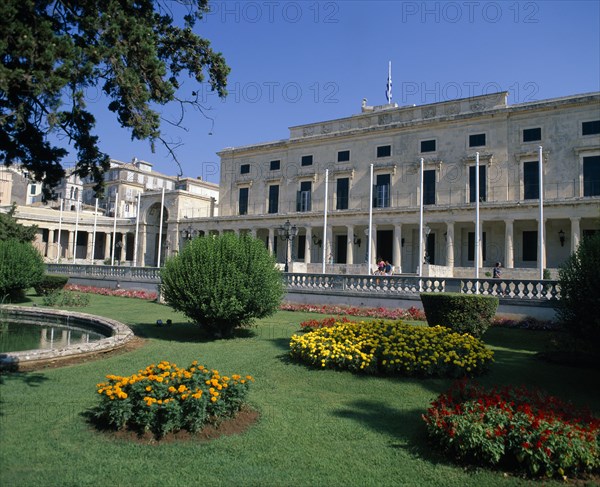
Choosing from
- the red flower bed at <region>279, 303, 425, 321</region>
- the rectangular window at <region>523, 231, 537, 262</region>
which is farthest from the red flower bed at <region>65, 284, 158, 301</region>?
the rectangular window at <region>523, 231, 537, 262</region>

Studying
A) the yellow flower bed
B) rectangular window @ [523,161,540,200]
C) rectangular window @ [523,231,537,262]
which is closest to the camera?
the yellow flower bed

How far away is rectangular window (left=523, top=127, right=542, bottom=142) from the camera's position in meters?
33.7

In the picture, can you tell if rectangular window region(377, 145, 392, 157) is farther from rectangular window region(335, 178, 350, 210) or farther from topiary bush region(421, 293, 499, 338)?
topiary bush region(421, 293, 499, 338)

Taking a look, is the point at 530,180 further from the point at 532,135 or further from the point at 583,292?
the point at 583,292

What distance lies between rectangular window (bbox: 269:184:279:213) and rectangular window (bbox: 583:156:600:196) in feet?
86.8

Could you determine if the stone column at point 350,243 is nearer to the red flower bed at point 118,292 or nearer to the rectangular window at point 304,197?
the rectangular window at point 304,197

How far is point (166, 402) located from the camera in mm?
5609

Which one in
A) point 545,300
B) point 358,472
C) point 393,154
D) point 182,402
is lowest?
point 358,472

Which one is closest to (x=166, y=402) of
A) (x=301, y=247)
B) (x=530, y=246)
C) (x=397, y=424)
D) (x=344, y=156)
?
(x=397, y=424)

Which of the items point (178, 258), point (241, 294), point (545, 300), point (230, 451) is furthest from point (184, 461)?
point (545, 300)

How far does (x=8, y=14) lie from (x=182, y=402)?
17.0 feet

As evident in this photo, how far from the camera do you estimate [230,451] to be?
5426mm

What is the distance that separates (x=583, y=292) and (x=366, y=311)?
933cm

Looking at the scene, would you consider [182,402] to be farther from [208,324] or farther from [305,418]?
[208,324]
